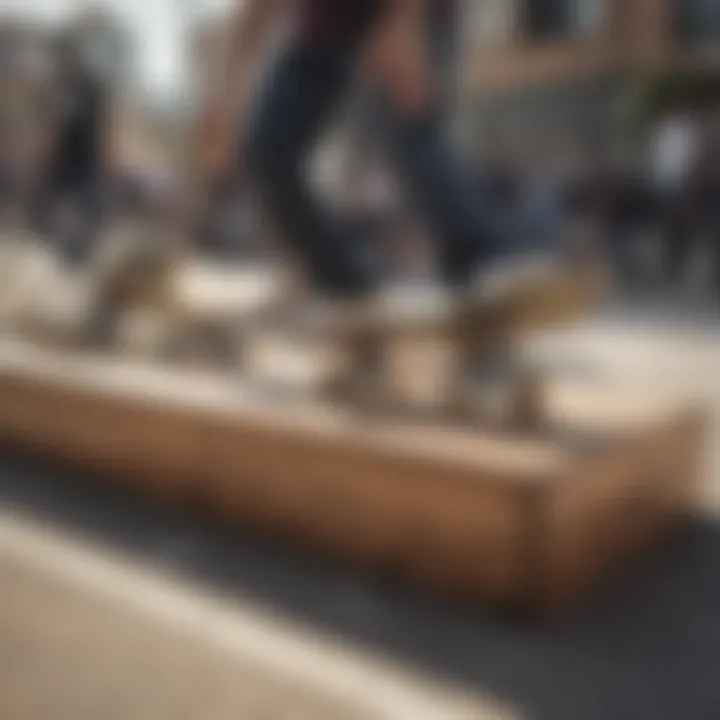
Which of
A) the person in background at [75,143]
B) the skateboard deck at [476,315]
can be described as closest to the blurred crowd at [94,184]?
the person in background at [75,143]

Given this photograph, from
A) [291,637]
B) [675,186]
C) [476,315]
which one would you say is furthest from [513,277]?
[675,186]

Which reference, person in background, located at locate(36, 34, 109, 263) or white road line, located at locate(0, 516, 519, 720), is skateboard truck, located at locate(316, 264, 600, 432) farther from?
person in background, located at locate(36, 34, 109, 263)

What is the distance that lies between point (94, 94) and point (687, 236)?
151cm

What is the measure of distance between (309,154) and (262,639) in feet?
1.60

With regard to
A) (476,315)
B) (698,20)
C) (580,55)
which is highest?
(698,20)

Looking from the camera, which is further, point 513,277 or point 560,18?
point 560,18

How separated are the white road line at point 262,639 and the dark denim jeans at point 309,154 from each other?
0.35 metres

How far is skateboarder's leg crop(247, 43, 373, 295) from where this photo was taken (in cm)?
92

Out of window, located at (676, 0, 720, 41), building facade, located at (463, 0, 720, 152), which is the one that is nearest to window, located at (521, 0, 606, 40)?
building facade, located at (463, 0, 720, 152)

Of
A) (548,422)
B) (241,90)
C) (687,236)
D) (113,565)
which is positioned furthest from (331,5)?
(687,236)

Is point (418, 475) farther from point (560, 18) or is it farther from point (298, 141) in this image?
point (560, 18)

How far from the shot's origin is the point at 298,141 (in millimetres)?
937

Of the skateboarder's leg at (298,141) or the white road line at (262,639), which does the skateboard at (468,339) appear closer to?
the skateboarder's leg at (298,141)

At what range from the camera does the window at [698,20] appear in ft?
8.32
